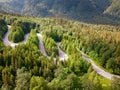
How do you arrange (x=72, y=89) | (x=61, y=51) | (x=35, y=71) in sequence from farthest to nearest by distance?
(x=61, y=51)
(x=35, y=71)
(x=72, y=89)

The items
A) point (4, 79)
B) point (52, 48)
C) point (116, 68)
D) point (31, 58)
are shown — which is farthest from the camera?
point (52, 48)

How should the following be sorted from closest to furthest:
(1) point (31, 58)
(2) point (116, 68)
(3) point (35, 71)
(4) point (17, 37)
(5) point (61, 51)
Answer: (3) point (35, 71), (1) point (31, 58), (2) point (116, 68), (5) point (61, 51), (4) point (17, 37)

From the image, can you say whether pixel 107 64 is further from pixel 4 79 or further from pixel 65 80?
pixel 4 79

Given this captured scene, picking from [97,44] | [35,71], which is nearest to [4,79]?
[35,71]

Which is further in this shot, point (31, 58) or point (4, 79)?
point (31, 58)

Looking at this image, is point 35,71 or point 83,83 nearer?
point 83,83

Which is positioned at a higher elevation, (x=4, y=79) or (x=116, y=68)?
(x=4, y=79)

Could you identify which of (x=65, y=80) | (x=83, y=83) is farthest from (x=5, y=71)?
(x=83, y=83)

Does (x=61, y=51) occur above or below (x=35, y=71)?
below

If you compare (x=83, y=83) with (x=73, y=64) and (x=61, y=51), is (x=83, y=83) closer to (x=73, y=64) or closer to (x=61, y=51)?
(x=73, y=64)
